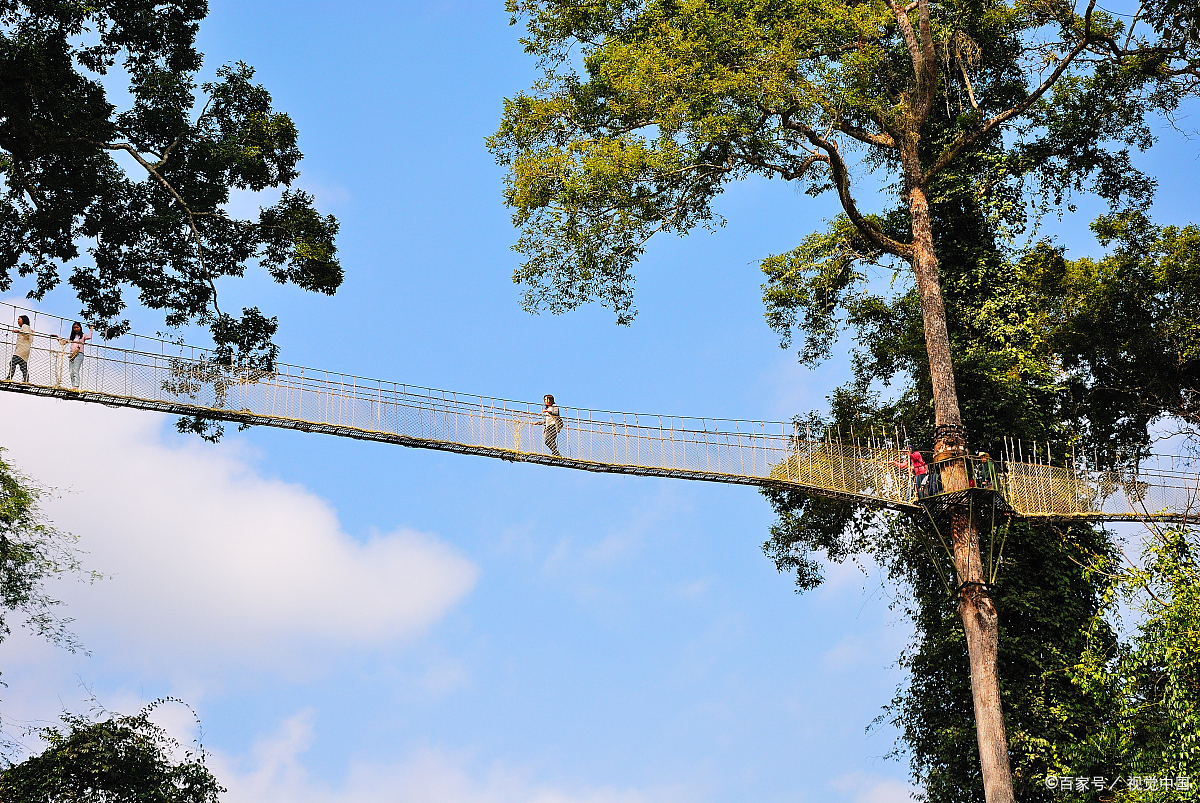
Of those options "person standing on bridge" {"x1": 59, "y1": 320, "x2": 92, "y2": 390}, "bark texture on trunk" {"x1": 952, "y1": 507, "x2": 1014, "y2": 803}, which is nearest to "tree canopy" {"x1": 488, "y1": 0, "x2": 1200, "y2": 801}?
"bark texture on trunk" {"x1": 952, "y1": 507, "x2": 1014, "y2": 803}

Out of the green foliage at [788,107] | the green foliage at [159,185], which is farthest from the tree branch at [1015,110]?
the green foliage at [159,185]

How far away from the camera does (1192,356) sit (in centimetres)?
1914

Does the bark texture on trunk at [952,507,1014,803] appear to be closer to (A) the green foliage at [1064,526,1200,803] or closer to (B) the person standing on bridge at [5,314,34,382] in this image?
(A) the green foliage at [1064,526,1200,803]

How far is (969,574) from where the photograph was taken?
1499 cm

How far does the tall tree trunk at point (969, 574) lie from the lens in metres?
14.4

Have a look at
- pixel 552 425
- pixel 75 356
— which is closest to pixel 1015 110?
pixel 552 425

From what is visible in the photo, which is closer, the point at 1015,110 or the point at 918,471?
the point at 918,471

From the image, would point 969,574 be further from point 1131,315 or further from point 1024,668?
point 1131,315

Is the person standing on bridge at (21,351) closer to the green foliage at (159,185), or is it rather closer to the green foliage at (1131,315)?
the green foliage at (159,185)

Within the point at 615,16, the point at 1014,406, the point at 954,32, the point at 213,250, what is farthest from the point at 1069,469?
the point at 213,250

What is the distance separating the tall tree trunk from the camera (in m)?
14.4

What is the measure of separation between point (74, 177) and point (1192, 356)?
16412 mm

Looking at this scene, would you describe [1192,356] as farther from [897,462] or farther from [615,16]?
[615,16]

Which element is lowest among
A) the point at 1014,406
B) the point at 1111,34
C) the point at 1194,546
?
the point at 1194,546
